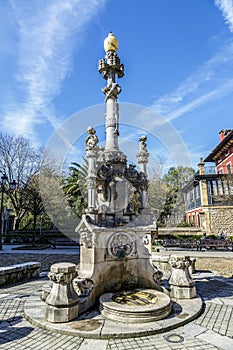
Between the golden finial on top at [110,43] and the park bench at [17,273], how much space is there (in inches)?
312

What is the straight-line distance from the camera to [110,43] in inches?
316

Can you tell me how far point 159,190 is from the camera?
102ft

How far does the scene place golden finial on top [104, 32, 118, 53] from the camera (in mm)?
7989

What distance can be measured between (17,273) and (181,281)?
533 centimetres

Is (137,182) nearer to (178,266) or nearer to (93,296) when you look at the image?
(178,266)

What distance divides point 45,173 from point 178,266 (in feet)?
79.8

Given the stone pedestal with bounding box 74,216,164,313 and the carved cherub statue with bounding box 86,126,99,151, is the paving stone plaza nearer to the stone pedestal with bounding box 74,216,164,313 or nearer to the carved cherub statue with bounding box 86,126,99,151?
the stone pedestal with bounding box 74,216,164,313

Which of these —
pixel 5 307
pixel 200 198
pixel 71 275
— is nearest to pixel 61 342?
pixel 71 275

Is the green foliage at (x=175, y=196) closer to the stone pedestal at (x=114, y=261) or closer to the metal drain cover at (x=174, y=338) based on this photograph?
the stone pedestal at (x=114, y=261)

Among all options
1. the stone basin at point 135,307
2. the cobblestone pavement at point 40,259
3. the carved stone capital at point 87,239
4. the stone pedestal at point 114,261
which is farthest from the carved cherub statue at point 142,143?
the cobblestone pavement at point 40,259

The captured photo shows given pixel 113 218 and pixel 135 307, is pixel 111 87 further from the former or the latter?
pixel 135 307

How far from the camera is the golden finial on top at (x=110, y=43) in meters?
7.99

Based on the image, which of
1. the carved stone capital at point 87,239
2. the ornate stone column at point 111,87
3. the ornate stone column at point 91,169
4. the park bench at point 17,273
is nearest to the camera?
the carved stone capital at point 87,239

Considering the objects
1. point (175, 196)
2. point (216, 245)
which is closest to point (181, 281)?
point (216, 245)
